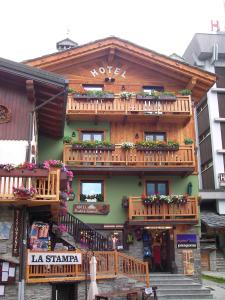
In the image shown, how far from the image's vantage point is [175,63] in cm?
2481

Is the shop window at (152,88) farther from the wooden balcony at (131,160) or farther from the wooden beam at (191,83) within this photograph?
the wooden balcony at (131,160)

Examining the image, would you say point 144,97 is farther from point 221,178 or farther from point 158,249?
point 221,178

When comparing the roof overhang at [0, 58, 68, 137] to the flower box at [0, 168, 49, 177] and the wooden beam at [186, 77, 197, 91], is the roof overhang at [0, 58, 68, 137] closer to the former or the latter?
the flower box at [0, 168, 49, 177]

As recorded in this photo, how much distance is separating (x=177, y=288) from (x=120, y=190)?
238 inches

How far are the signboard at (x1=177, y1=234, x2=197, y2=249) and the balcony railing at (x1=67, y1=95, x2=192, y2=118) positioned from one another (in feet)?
20.4

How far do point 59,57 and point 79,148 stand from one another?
5.45 m

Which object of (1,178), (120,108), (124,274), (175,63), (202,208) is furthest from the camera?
(202,208)

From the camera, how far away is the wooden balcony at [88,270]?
50.2 feet

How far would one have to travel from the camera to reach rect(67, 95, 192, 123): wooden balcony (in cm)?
2319

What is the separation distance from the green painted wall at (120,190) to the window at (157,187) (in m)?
0.30

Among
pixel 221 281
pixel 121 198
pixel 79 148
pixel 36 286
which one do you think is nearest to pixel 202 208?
pixel 221 281

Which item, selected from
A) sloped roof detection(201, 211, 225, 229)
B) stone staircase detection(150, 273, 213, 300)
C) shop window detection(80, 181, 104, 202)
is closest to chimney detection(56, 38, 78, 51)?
shop window detection(80, 181, 104, 202)

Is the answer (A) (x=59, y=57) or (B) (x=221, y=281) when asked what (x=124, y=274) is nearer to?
(B) (x=221, y=281)

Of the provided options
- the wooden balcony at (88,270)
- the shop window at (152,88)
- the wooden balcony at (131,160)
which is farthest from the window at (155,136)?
the wooden balcony at (88,270)
